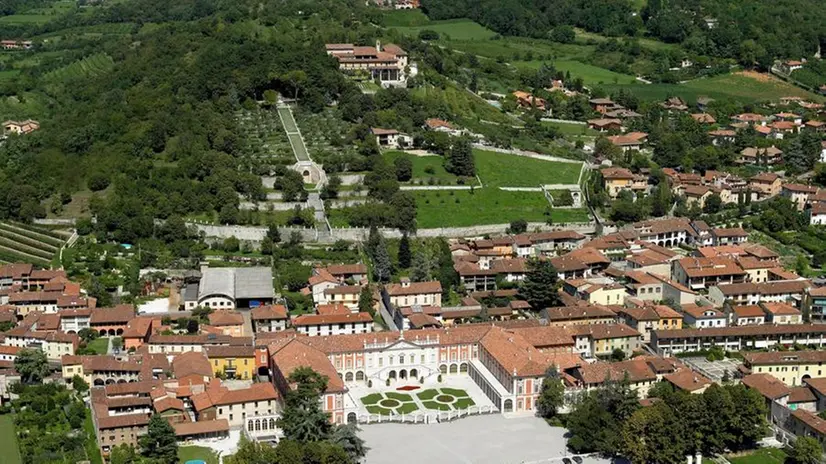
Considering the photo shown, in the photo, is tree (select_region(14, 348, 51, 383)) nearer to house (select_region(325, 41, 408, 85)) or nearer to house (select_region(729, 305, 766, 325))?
house (select_region(729, 305, 766, 325))

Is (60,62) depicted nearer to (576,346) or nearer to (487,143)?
(487,143)

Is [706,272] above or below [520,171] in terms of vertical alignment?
below

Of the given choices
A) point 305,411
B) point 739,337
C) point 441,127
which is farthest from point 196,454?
point 441,127

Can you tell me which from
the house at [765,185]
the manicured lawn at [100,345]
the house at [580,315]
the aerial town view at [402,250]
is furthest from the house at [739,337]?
the manicured lawn at [100,345]

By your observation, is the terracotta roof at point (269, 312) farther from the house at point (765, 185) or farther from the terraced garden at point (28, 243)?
the house at point (765, 185)

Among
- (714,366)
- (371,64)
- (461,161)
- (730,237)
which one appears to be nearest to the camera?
(714,366)

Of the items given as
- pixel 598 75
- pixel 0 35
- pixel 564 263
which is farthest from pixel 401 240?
pixel 0 35

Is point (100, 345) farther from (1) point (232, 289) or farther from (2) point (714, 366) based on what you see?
(2) point (714, 366)

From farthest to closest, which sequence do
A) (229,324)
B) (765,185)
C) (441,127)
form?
1. (441,127)
2. (765,185)
3. (229,324)
